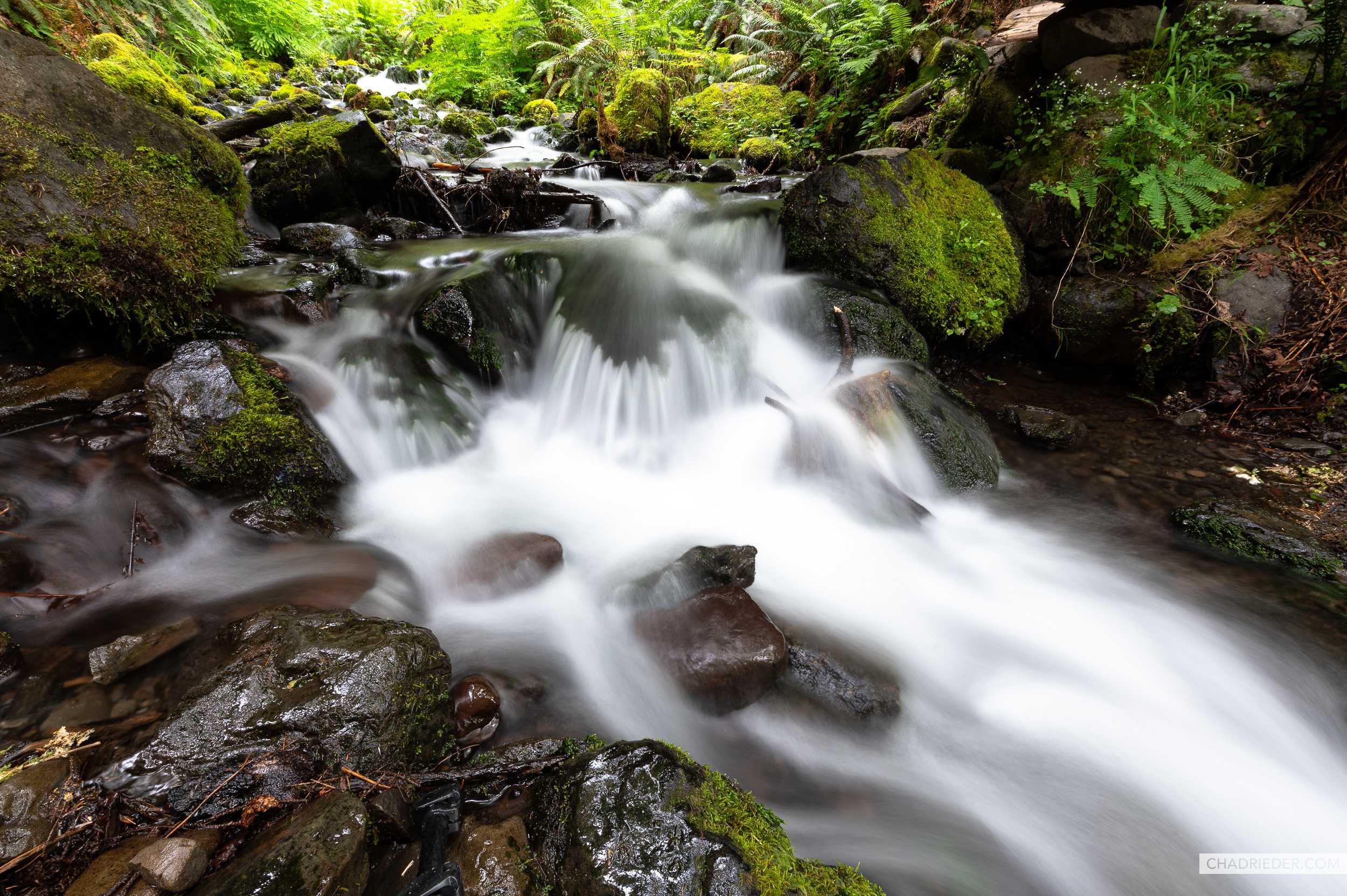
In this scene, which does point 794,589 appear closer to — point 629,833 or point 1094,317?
point 629,833

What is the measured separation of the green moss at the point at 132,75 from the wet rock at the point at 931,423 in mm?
5951

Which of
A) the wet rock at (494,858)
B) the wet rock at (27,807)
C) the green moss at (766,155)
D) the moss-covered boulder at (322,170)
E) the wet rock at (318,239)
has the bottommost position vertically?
the wet rock at (494,858)

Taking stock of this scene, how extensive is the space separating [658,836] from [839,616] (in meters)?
1.95

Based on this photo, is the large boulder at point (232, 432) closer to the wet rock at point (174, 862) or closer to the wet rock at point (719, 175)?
the wet rock at point (174, 862)

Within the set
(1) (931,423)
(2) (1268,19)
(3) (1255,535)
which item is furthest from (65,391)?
(2) (1268,19)

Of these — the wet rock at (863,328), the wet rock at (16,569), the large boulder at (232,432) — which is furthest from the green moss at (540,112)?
the wet rock at (16,569)

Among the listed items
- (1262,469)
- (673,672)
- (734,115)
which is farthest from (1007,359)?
(734,115)

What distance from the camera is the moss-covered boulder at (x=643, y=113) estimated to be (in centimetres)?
1008

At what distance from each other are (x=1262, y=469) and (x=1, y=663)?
688 cm

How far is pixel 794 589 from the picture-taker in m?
3.27

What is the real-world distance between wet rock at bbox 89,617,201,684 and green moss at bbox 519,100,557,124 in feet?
45.4

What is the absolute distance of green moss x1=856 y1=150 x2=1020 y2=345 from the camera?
502cm

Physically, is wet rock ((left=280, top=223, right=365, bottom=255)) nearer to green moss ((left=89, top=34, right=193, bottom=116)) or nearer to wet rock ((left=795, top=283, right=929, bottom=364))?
green moss ((left=89, top=34, right=193, bottom=116))

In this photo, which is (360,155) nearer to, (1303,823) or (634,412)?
(634,412)
